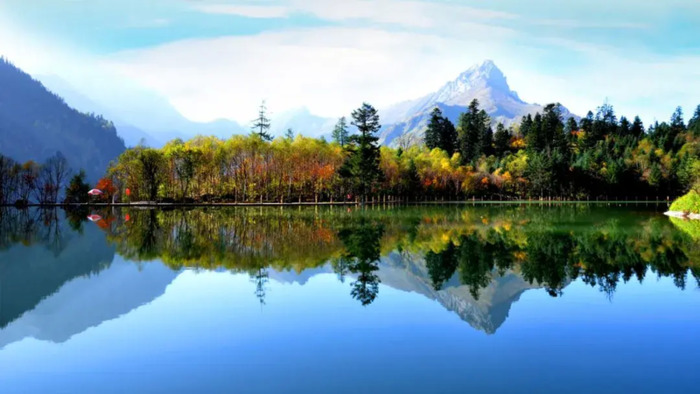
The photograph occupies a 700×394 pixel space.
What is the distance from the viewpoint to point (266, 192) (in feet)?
208

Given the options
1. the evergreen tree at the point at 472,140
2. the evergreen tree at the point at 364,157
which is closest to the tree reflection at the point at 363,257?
the evergreen tree at the point at 364,157

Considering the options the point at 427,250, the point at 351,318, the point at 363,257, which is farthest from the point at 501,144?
the point at 351,318

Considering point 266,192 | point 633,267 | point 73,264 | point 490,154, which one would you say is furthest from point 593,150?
point 73,264

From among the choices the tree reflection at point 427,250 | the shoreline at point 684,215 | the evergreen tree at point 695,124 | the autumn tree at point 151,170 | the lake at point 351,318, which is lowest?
the lake at point 351,318

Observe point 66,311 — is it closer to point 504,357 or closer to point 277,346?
point 277,346

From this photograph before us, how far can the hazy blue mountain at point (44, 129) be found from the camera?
5733 inches

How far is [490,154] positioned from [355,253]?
3334 inches

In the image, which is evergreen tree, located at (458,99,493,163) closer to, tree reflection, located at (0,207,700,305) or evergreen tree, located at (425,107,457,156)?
evergreen tree, located at (425,107,457,156)

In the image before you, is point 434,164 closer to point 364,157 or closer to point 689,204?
point 364,157

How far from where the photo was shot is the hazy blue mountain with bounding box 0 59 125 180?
145625mm

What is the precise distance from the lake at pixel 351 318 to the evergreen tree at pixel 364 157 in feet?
138

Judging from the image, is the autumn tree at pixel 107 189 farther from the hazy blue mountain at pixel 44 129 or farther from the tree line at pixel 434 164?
the hazy blue mountain at pixel 44 129

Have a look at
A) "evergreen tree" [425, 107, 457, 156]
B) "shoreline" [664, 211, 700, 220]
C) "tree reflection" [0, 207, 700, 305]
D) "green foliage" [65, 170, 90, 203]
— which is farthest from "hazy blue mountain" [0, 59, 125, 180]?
"shoreline" [664, 211, 700, 220]

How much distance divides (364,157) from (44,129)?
430 ft
